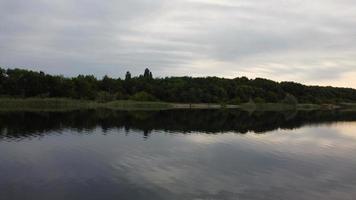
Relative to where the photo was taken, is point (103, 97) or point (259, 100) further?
point (259, 100)

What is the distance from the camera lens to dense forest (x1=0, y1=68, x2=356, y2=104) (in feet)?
361

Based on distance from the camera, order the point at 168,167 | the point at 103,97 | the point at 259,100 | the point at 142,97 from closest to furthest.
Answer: the point at 168,167 → the point at 103,97 → the point at 142,97 → the point at 259,100

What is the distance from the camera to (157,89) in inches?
5581

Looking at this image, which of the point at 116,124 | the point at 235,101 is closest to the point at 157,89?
the point at 235,101

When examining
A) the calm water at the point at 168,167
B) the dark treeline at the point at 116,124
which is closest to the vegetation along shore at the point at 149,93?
Answer: the dark treeline at the point at 116,124

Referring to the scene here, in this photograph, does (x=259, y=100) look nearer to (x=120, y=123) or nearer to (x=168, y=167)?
(x=120, y=123)

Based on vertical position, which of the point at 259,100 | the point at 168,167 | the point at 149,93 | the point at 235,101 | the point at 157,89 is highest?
the point at 157,89

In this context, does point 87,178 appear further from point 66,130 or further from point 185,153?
point 66,130

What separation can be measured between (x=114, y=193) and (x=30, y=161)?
9.15 m

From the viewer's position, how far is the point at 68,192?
17.2 m

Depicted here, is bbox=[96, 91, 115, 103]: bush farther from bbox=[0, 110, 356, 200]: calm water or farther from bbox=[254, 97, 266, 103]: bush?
bbox=[0, 110, 356, 200]: calm water

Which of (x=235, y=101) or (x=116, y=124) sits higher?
(x=235, y=101)

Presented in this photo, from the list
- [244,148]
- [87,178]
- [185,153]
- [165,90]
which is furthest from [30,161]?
[165,90]

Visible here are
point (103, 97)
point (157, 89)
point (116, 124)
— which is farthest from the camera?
point (157, 89)
